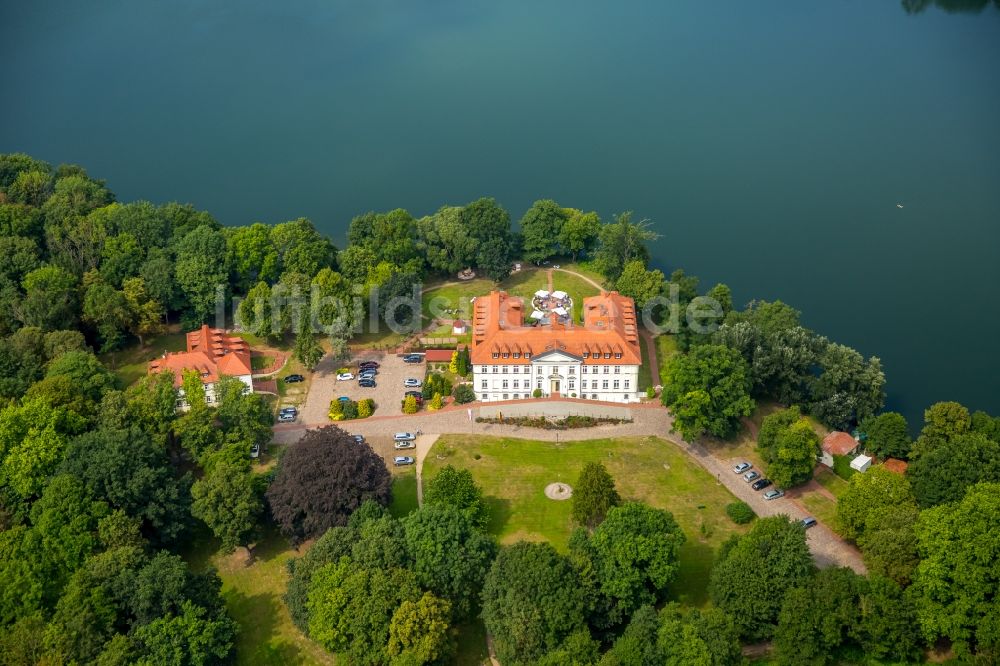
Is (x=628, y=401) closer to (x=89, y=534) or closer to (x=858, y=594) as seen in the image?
(x=858, y=594)

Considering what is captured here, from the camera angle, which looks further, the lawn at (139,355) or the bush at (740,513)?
the lawn at (139,355)

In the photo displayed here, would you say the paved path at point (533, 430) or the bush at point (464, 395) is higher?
the bush at point (464, 395)

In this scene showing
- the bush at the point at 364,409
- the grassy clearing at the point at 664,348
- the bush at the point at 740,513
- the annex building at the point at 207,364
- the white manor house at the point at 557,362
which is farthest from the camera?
the grassy clearing at the point at 664,348

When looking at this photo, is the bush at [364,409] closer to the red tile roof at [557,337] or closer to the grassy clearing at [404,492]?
the grassy clearing at [404,492]

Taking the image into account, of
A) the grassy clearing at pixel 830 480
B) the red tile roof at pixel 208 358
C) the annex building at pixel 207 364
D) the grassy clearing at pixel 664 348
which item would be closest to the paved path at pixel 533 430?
the grassy clearing at pixel 830 480

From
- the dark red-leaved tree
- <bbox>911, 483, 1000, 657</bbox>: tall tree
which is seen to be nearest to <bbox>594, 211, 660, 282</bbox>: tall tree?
the dark red-leaved tree

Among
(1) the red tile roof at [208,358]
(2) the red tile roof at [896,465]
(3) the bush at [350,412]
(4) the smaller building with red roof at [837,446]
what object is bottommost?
(2) the red tile roof at [896,465]

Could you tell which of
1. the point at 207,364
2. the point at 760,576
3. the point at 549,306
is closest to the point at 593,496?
the point at 760,576
